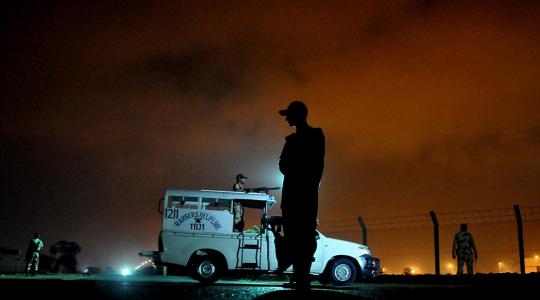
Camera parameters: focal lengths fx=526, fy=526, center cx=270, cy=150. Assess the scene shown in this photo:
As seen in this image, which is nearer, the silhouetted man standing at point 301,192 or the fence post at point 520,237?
the silhouetted man standing at point 301,192

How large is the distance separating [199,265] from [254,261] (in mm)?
1379

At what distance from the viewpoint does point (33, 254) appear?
21688 millimetres

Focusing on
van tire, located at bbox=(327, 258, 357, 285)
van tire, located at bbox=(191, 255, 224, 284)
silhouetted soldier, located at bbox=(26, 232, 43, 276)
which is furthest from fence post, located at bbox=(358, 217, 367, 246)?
silhouetted soldier, located at bbox=(26, 232, 43, 276)

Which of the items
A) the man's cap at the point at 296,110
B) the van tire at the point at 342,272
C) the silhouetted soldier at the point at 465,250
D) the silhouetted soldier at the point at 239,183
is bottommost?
the van tire at the point at 342,272

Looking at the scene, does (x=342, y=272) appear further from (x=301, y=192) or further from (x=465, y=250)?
(x=301, y=192)

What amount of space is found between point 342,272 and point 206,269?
11.3ft

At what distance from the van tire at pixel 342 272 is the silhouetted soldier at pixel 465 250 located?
5.03 metres

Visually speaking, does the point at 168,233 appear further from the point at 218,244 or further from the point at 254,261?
the point at 254,261

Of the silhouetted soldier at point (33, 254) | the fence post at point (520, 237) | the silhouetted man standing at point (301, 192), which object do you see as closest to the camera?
the silhouetted man standing at point (301, 192)

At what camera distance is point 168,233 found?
43.0 feet

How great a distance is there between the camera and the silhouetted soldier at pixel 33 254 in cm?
2137

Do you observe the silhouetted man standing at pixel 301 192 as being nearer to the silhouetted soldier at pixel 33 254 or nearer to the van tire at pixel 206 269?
the van tire at pixel 206 269

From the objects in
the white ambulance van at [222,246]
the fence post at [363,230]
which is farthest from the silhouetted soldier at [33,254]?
the fence post at [363,230]

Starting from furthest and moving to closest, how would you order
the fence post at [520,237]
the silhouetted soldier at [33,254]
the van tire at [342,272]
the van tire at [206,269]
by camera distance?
1. the silhouetted soldier at [33,254]
2. the fence post at [520,237]
3. the van tire at [342,272]
4. the van tire at [206,269]
